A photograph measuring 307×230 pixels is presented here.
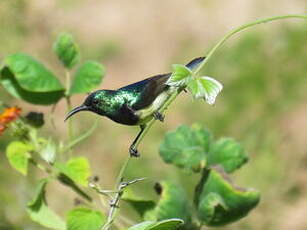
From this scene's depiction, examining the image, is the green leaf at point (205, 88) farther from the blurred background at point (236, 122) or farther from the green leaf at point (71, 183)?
the blurred background at point (236, 122)

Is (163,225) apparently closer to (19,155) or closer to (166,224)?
(166,224)

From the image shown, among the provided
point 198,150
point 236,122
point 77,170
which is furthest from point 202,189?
point 236,122

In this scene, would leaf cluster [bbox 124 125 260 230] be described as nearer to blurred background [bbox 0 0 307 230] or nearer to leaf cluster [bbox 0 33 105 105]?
leaf cluster [bbox 0 33 105 105]

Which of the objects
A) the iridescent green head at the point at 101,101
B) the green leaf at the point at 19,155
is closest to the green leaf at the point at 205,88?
the iridescent green head at the point at 101,101

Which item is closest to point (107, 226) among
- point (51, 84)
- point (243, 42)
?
point (51, 84)

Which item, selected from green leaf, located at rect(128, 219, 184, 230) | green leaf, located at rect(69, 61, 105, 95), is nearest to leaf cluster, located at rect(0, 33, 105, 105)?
green leaf, located at rect(69, 61, 105, 95)
